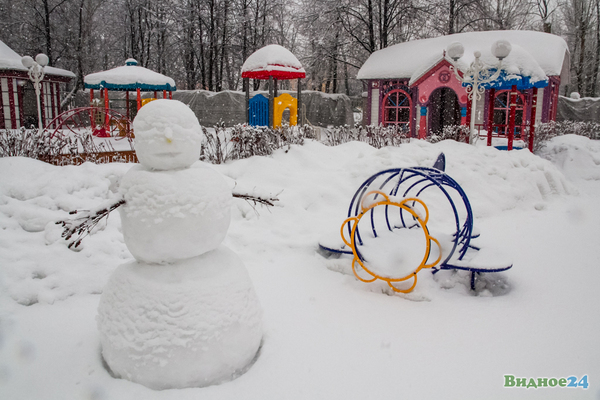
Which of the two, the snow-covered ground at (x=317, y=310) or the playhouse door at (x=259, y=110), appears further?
the playhouse door at (x=259, y=110)

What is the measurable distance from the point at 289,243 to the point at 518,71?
24.7 ft

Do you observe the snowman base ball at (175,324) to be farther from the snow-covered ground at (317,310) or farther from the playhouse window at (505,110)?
the playhouse window at (505,110)

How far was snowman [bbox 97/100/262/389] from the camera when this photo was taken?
7.57 ft

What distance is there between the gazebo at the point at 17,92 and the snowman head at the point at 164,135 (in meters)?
15.7

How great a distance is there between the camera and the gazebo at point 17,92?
47.9ft

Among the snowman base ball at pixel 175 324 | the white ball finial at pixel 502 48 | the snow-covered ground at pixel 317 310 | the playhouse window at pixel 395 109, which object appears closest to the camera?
the snowman base ball at pixel 175 324

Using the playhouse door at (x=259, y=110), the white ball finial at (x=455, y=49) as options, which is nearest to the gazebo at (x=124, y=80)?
the playhouse door at (x=259, y=110)

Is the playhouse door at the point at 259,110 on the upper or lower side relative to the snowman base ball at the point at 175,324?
upper

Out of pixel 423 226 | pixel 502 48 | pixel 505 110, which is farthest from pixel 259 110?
pixel 423 226

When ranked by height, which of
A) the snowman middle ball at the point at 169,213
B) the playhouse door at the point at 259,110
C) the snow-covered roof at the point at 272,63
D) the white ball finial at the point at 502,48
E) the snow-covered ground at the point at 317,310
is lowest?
the snow-covered ground at the point at 317,310

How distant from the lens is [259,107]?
1298 cm

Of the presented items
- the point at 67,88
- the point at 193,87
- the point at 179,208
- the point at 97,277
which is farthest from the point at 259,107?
the point at 67,88

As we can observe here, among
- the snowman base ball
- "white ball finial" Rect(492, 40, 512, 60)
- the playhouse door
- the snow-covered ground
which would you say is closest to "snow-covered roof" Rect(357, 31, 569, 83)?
"white ball finial" Rect(492, 40, 512, 60)

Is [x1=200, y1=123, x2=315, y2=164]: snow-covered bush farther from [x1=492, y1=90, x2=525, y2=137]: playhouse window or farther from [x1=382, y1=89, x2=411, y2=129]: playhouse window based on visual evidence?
[x1=382, y1=89, x2=411, y2=129]: playhouse window
